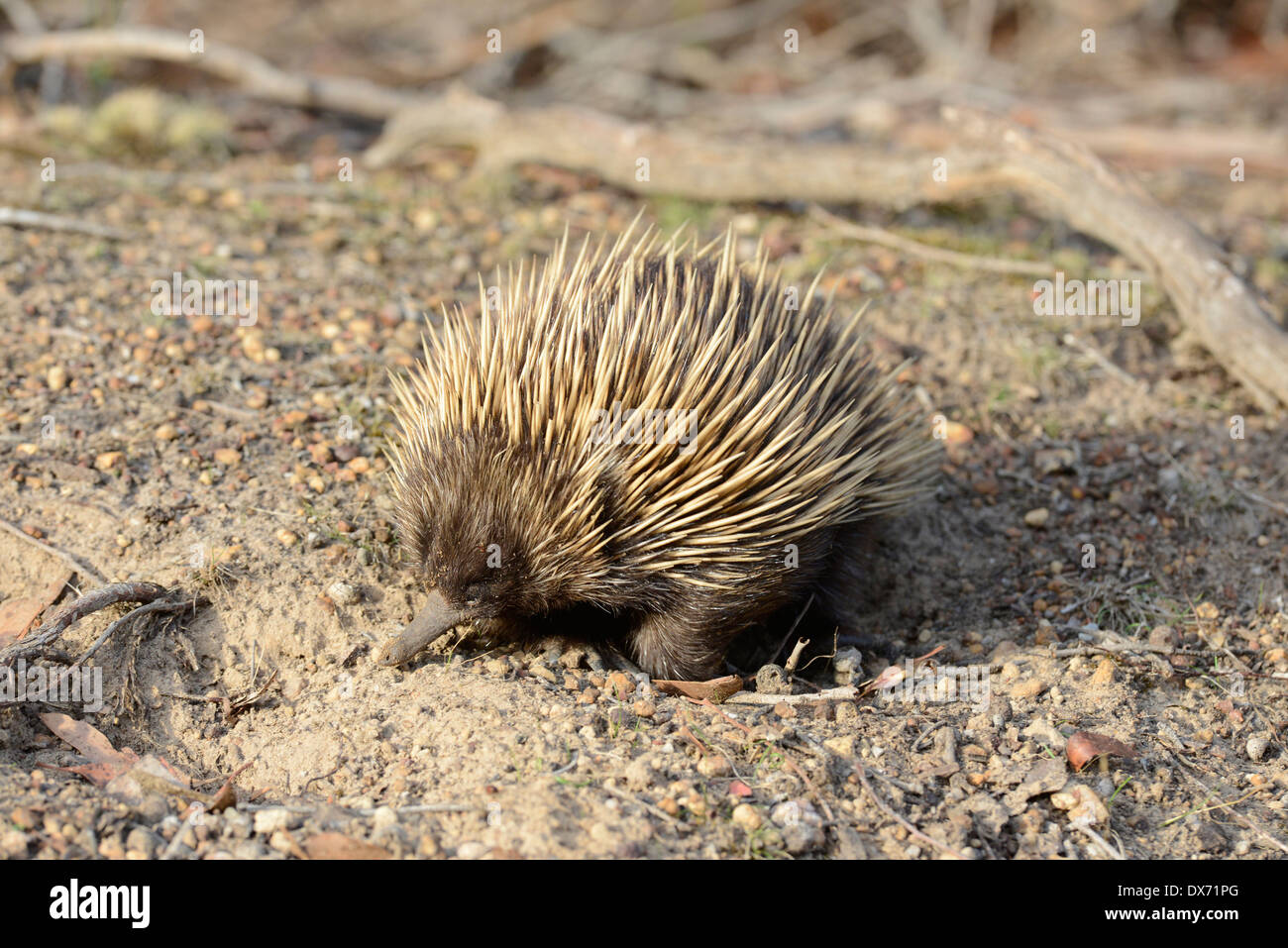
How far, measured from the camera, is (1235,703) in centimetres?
370

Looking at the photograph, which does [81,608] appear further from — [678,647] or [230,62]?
[230,62]

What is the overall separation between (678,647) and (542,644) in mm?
439

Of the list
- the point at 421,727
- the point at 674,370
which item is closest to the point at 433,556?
the point at 421,727

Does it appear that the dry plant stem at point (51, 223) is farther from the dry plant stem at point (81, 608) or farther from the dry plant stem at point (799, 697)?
the dry plant stem at point (799, 697)

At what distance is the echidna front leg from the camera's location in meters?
3.58

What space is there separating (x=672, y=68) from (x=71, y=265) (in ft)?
18.0

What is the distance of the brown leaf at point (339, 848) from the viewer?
2.71m

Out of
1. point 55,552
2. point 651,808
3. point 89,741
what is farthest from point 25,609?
point 651,808

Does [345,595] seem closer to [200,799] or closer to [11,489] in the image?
[200,799]

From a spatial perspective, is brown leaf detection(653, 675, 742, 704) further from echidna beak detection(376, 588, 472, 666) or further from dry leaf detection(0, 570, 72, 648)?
dry leaf detection(0, 570, 72, 648)

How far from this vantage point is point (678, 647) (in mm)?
3619

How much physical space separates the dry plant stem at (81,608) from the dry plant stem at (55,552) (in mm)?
165

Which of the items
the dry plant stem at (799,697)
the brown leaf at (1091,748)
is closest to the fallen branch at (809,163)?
the brown leaf at (1091,748)

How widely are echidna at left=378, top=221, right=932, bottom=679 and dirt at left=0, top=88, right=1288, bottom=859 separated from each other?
1.05 feet
